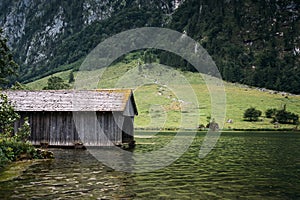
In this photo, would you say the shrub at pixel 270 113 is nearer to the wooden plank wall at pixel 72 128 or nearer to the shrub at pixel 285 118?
the shrub at pixel 285 118

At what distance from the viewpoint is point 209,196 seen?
61.8 feet

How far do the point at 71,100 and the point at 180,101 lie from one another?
90.7m

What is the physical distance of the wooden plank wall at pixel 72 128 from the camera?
44656mm

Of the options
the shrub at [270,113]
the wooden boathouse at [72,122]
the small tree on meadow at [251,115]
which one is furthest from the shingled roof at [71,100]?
the shrub at [270,113]

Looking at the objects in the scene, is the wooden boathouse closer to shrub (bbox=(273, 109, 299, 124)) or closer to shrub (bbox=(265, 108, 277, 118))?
shrub (bbox=(273, 109, 299, 124))

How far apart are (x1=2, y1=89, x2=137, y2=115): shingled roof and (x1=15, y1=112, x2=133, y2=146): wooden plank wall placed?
1087 millimetres

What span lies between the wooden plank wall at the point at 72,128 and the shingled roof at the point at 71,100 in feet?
3.57

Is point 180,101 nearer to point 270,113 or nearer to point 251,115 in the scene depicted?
point 251,115

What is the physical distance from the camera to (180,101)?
436ft

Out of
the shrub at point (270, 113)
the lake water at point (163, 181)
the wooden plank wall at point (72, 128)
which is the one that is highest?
the shrub at point (270, 113)

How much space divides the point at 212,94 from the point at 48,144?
109847 millimetres

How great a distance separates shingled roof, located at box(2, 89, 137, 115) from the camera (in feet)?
143

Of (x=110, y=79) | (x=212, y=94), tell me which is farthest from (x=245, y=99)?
(x=110, y=79)

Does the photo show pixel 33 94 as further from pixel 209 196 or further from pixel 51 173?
pixel 209 196
